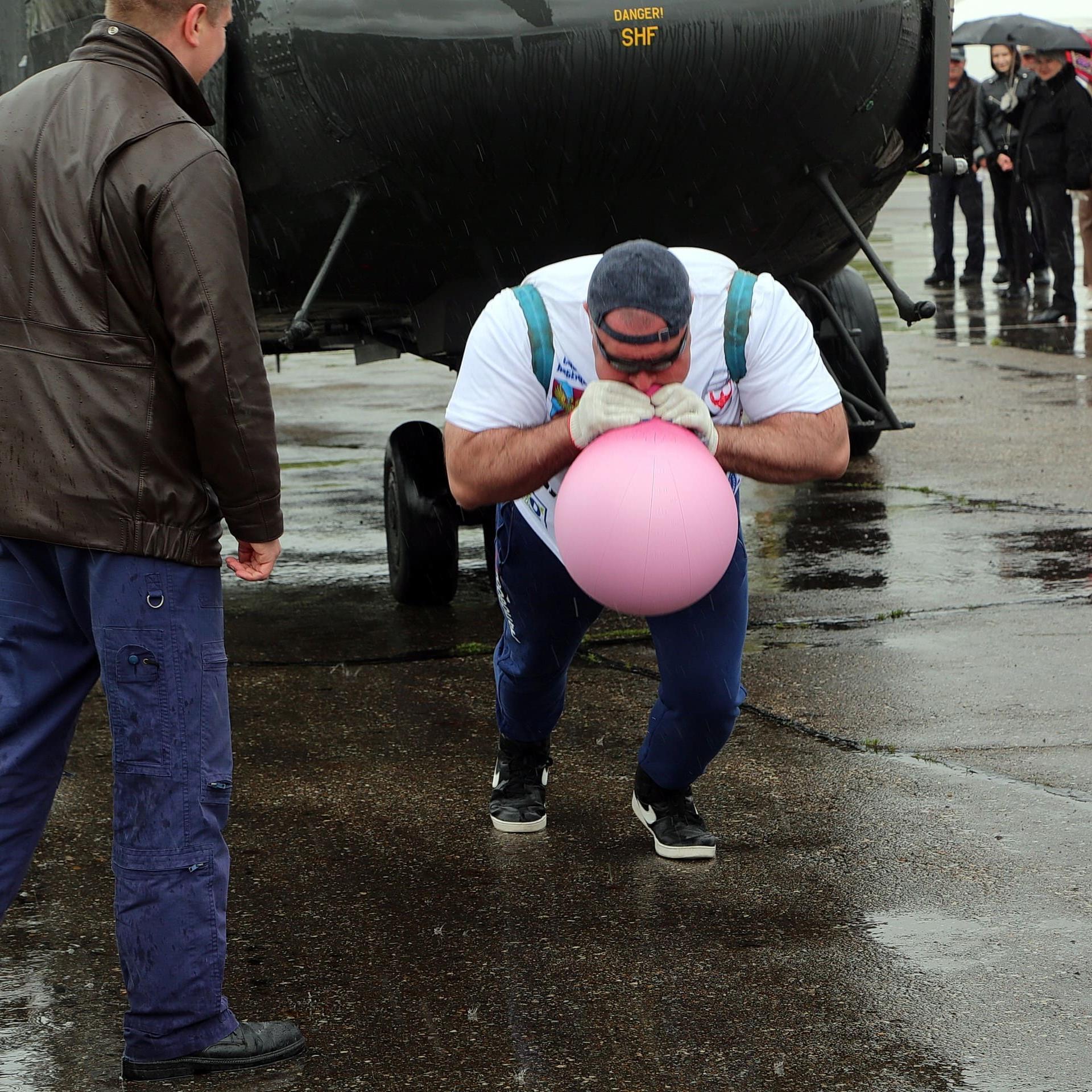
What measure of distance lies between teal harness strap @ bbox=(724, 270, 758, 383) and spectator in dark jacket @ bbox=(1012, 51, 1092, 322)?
1066cm

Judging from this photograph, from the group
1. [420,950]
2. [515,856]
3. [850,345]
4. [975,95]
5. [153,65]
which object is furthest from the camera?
[975,95]

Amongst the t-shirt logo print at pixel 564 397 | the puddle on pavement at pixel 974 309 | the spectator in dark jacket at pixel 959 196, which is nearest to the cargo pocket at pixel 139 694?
the t-shirt logo print at pixel 564 397

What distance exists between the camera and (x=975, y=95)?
631 inches

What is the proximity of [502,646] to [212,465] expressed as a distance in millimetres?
1476

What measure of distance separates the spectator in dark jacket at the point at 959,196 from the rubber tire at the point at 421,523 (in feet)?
31.4

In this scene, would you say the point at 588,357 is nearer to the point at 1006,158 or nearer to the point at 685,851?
the point at 685,851

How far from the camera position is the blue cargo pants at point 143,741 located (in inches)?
114

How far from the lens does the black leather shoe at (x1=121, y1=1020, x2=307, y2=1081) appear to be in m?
3.03

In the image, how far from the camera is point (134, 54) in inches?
114

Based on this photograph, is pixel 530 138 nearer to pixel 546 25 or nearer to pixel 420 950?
pixel 546 25

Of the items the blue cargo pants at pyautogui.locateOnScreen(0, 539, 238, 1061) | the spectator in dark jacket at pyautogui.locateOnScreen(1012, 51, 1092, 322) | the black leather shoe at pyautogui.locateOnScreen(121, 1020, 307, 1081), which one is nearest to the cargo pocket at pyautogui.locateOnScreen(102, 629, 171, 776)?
the blue cargo pants at pyautogui.locateOnScreen(0, 539, 238, 1061)

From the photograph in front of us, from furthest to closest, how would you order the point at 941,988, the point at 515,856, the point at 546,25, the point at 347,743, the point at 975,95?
the point at 975,95 → the point at 546,25 → the point at 347,743 → the point at 515,856 → the point at 941,988

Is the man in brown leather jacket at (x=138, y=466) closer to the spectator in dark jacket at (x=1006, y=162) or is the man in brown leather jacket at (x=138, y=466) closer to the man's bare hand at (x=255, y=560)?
the man's bare hand at (x=255, y=560)

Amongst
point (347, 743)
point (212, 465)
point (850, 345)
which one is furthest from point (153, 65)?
point (850, 345)
